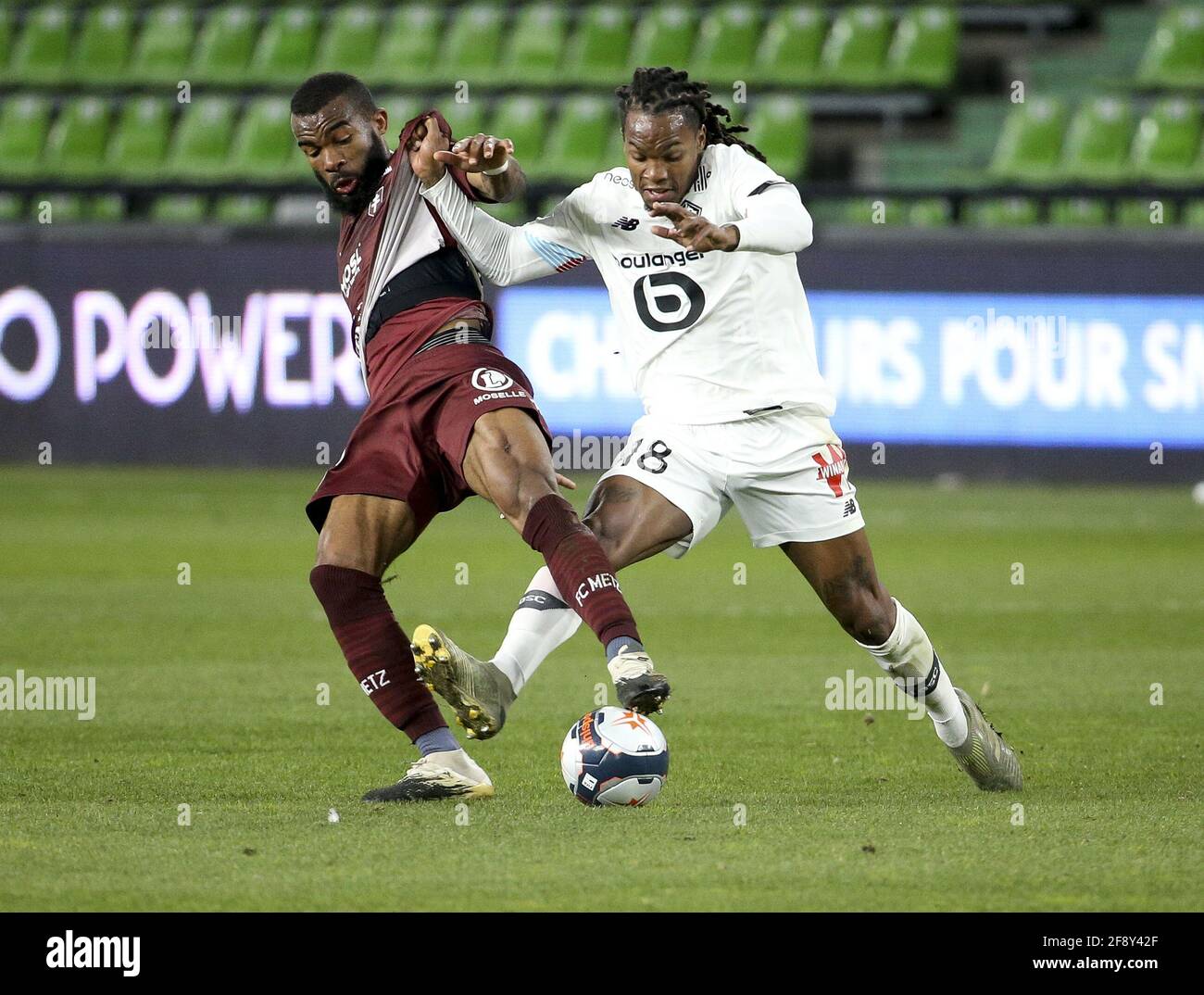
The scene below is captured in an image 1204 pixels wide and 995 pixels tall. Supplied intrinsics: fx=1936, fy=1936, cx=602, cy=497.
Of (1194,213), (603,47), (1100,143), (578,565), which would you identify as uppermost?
(603,47)

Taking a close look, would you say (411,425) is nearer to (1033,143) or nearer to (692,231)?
(692,231)

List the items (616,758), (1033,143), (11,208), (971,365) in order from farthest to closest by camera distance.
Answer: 1. (11,208)
2. (1033,143)
3. (971,365)
4. (616,758)

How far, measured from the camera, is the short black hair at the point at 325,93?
18.6 ft

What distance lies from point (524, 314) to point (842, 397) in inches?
102

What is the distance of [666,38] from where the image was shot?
59.7ft

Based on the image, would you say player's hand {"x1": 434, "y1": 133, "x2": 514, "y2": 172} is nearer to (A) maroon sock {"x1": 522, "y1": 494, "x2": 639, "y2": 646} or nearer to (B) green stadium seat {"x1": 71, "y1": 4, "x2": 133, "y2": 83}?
(A) maroon sock {"x1": 522, "y1": 494, "x2": 639, "y2": 646}

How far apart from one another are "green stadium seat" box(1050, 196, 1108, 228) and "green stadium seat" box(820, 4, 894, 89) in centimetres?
254

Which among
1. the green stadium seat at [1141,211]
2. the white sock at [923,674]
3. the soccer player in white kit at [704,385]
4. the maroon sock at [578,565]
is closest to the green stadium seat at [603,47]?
the green stadium seat at [1141,211]

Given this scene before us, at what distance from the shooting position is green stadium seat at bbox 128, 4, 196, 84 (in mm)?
18844

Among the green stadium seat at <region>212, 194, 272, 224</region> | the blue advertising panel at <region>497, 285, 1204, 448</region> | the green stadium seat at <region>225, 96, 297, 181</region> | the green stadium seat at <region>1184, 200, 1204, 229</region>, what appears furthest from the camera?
the green stadium seat at <region>225, 96, 297, 181</region>

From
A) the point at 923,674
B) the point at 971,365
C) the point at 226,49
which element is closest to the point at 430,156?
the point at 923,674

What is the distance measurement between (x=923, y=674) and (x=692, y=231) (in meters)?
1.62

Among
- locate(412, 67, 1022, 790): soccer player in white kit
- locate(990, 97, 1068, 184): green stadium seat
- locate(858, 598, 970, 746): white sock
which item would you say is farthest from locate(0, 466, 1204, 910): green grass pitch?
locate(990, 97, 1068, 184): green stadium seat

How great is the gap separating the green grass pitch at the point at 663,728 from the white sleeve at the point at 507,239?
158cm
